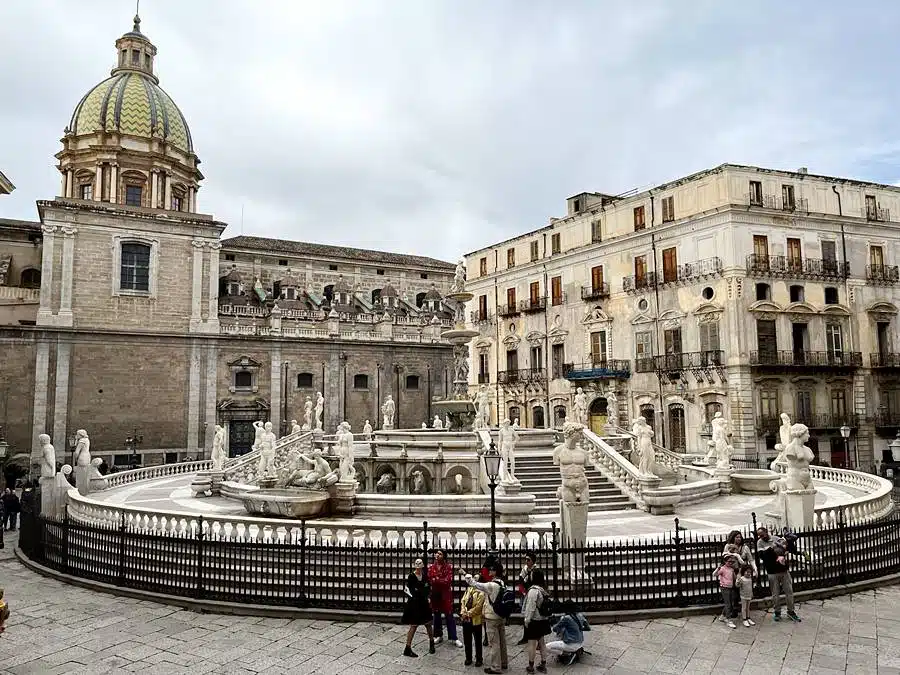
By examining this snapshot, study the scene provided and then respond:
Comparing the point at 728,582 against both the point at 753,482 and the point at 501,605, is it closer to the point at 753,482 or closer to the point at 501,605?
the point at 501,605

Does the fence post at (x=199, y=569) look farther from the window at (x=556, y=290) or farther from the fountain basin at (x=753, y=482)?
the window at (x=556, y=290)

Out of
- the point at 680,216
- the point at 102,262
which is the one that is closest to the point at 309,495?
the point at 680,216

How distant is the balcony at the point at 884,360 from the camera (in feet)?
103

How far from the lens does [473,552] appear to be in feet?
32.3

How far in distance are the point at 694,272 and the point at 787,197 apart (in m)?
5.44

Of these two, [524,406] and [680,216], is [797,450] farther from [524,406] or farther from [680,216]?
[524,406]

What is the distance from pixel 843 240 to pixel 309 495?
28484 millimetres

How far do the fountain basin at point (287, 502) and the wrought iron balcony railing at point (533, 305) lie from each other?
82.1ft

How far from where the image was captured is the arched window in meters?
38.8

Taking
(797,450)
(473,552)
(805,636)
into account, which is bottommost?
(805,636)

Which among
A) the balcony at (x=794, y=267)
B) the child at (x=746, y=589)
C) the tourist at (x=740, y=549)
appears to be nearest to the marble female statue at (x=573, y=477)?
the tourist at (x=740, y=549)

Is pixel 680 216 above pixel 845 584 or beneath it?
above

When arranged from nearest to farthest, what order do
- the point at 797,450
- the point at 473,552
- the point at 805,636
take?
the point at 805,636 < the point at 473,552 < the point at 797,450

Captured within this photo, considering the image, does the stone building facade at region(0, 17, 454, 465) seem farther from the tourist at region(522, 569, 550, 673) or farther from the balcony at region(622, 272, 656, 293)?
the tourist at region(522, 569, 550, 673)
